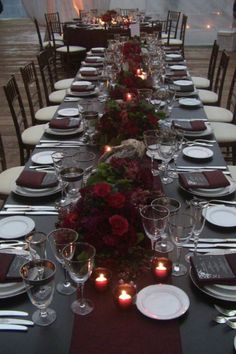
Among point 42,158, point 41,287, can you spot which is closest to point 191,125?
point 42,158

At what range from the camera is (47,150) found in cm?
254

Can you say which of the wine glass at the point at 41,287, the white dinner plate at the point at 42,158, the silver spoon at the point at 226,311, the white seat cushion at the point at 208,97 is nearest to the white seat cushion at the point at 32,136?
the white dinner plate at the point at 42,158

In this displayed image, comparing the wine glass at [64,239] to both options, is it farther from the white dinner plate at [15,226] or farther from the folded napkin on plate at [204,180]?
the folded napkin on plate at [204,180]

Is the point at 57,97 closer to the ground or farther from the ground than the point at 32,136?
closer to the ground

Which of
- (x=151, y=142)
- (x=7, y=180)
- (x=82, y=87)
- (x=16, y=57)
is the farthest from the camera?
(x=16, y=57)

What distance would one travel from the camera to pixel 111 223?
143cm

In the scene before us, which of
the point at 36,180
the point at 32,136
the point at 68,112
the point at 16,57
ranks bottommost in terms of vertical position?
the point at 16,57

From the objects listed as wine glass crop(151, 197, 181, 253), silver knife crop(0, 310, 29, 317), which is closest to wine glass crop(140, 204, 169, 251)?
wine glass crop(151, 197, 181, 253)

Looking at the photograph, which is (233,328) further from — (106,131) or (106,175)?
(106,131)

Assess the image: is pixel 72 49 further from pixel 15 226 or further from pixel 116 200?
pixel 116 200

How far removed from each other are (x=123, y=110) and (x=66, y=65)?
19.3ft

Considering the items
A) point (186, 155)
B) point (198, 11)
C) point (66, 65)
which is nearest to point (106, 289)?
point (186, 155)

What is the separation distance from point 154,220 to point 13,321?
1.70 ft

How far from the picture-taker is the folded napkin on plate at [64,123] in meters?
2.78
